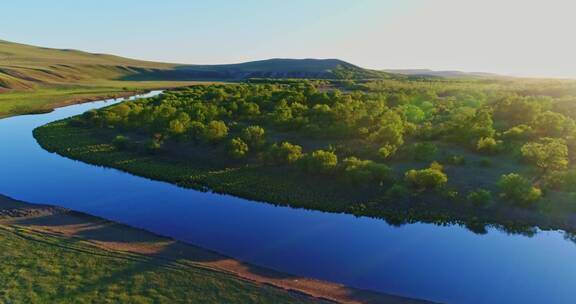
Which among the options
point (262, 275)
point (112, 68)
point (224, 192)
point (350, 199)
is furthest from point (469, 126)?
point (112, 68)

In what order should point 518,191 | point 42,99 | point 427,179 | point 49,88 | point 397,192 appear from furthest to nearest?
1. point 49,88
2. point 42,99
3. point 427,179
4. point 397,192
5. point 518,191

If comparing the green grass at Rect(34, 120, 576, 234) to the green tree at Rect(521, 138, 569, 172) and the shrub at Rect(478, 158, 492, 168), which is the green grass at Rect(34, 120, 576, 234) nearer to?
the shrub at Rect(478, 158, 492, 168)

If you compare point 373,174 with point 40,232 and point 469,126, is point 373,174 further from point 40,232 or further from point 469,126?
point 40,232

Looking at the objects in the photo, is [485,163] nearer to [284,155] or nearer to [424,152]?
[424,152]

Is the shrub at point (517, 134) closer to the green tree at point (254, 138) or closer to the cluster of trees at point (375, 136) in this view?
the cluster of trees at point (375, 136)

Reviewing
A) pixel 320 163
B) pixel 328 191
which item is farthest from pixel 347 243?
pixel 320 163

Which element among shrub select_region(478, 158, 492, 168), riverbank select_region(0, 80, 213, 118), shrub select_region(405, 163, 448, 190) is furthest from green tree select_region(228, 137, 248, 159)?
riverbank select_region(0, 80, 213, 118)
